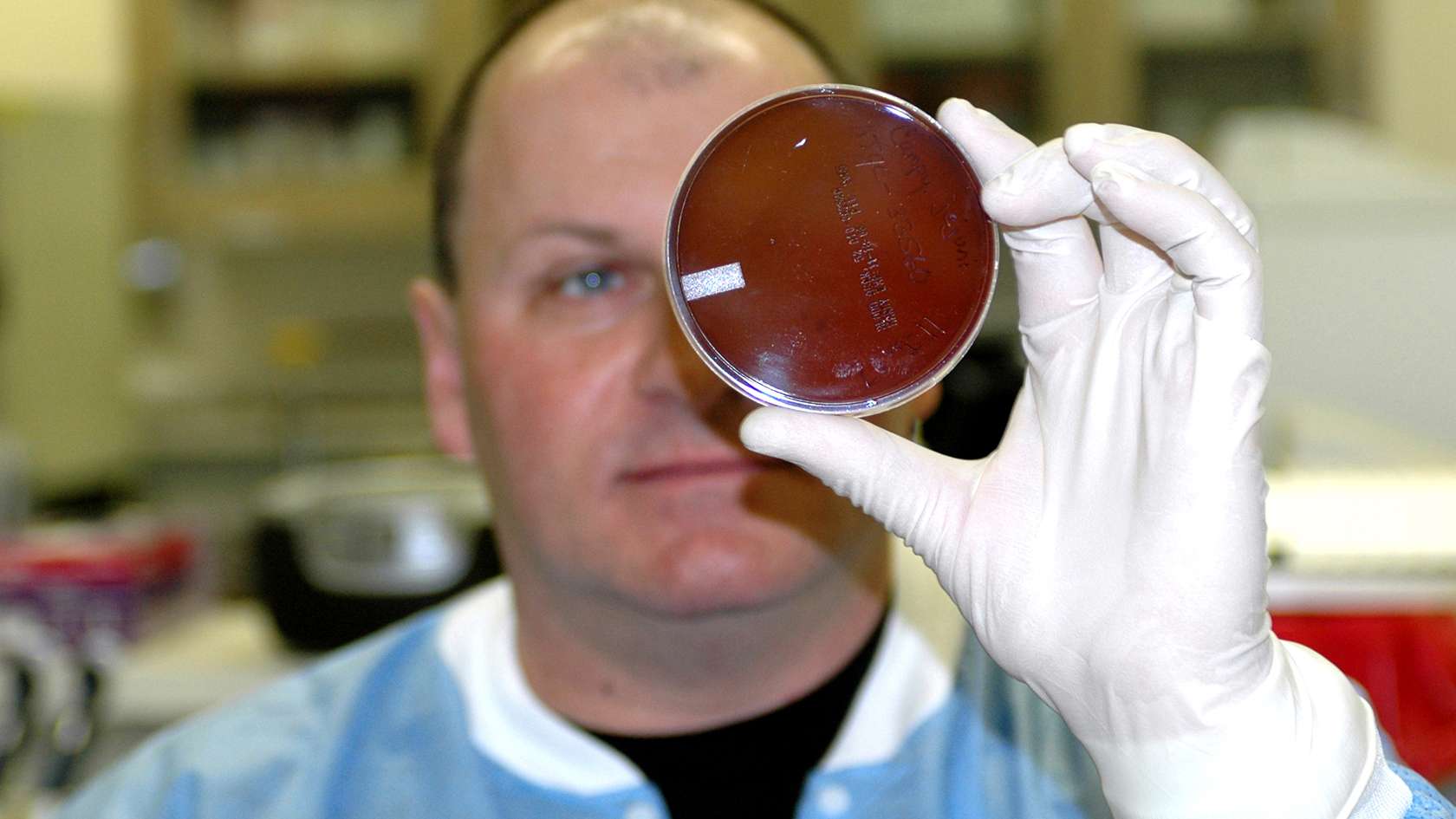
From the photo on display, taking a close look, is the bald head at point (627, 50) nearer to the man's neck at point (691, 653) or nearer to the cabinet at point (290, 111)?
the man's neck at point (691, 653)

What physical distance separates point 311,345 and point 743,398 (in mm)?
2999

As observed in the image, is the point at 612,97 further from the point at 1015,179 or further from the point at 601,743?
the point at 601,743

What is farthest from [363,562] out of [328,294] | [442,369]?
[328,294]

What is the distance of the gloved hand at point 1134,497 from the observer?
70 cm

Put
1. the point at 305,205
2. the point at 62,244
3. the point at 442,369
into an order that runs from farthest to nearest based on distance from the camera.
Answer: the point at 62,244, the point at 305,205, the point at 442,369

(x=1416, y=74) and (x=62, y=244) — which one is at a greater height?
(x=1416, y=74)

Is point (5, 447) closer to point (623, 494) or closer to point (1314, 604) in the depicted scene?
point (623, 494)

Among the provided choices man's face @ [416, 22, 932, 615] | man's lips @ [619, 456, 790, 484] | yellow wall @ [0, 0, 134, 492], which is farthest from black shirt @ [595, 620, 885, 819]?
yellow wall @ [0, 0, 134, 492]

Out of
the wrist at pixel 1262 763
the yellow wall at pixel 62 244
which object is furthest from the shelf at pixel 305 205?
the wrist at pixel 1262 763

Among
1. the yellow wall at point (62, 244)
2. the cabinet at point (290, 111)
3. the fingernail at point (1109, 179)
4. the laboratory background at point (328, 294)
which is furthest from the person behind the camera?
the yellow wall at point (62, 244)

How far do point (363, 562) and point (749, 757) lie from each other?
779mm

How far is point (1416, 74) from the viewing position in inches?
128

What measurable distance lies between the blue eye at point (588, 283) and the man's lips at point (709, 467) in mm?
168

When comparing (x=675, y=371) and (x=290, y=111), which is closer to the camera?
(x=675, y=371)
